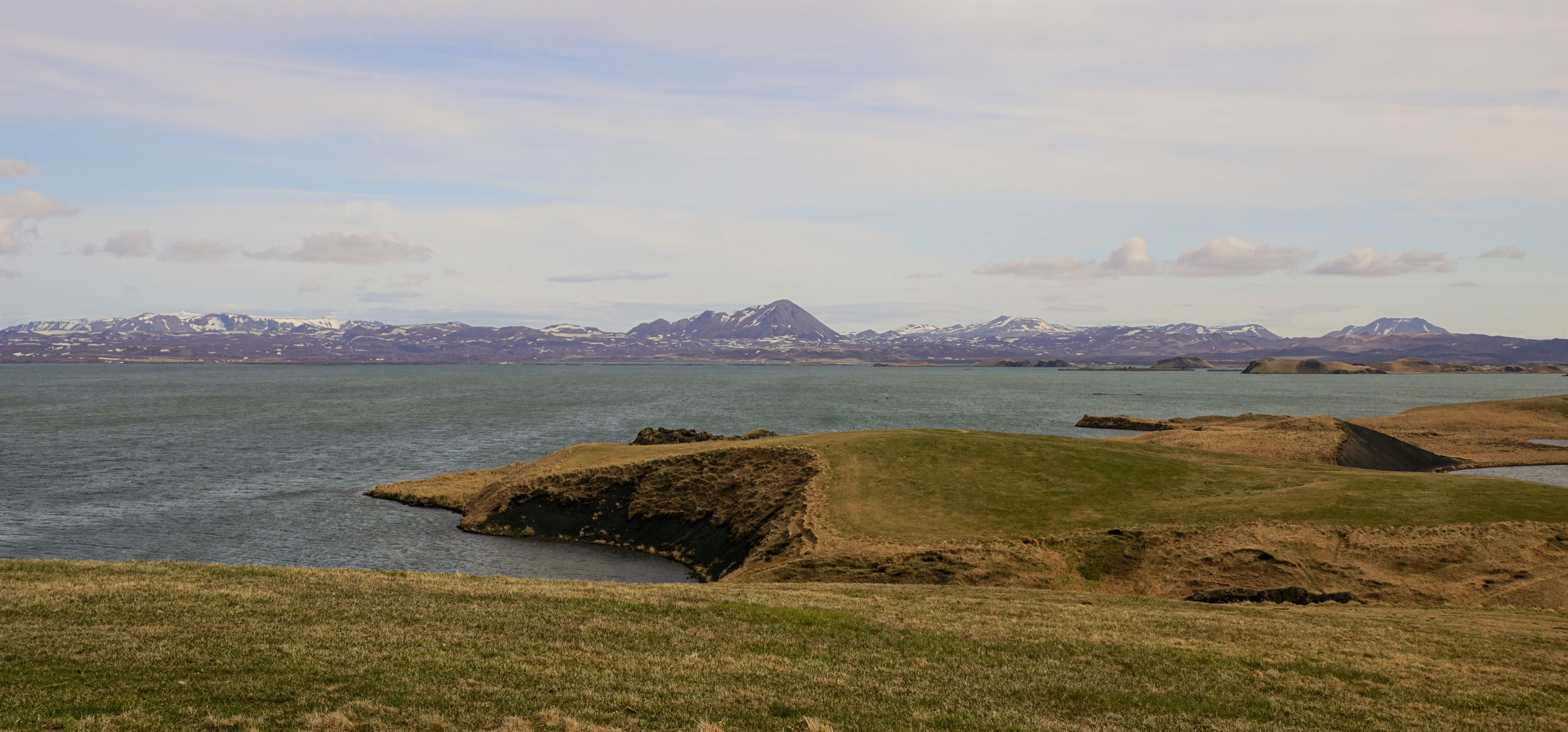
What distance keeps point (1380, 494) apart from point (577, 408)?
133m

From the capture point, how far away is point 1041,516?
4131cm

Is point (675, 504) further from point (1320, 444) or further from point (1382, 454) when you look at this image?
point (1382, 454)

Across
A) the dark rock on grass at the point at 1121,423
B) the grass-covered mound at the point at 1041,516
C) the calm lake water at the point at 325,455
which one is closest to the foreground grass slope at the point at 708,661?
the grass-covered mound at the point at 1041,516

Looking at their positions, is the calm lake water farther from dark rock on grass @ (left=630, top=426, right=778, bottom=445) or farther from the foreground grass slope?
the foreground grass slope

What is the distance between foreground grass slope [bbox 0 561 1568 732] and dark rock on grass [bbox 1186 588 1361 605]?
12.0 ft

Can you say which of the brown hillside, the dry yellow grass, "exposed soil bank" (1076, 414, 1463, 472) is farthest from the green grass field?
the brown hillside

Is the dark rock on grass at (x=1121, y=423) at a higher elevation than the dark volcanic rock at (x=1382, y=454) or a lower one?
lower

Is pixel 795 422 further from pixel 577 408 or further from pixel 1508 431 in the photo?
pixel 1508 431

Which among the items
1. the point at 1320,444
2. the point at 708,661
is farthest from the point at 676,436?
the point at 708,661

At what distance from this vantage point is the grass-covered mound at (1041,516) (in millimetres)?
33312

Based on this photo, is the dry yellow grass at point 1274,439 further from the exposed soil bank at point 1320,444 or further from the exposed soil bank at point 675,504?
the exposed soil bank at point 675,504

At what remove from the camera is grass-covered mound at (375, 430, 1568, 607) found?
33312 mm

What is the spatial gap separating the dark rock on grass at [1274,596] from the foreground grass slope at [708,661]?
3659 millimetres

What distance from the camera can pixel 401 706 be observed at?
14219 millimetres
